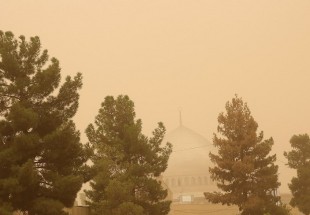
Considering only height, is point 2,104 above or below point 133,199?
above

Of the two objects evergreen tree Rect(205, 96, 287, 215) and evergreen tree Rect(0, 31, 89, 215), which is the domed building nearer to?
evergreen tree Rect(205, 96, 287, 215)

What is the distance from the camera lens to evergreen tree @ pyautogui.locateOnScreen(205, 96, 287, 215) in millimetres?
32312

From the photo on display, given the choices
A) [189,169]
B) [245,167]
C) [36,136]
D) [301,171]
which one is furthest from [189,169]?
[36,136]

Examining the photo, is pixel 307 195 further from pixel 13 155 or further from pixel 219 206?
pixel 219 206

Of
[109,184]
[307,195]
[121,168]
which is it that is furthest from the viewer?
[307,195]

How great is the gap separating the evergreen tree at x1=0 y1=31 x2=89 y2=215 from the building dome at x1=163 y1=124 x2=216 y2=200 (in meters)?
84.9

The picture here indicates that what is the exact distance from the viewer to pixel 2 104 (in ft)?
69.3

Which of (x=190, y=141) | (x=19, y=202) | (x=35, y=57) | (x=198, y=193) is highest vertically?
(x=190, y=141)

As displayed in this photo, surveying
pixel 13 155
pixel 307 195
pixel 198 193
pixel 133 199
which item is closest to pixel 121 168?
pixel 133 199

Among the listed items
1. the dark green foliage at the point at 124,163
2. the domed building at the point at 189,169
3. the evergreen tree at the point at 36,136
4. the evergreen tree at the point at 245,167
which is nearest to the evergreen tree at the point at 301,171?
the evergreen tree at the point at 245,167

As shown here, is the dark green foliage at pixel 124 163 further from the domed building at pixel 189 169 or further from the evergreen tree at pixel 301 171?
the domed building at pixel 189 169

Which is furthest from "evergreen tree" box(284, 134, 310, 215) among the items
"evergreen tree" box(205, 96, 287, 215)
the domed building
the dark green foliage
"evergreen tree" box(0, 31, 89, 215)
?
the domed building

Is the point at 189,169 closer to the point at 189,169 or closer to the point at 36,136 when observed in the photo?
the point at 189,169

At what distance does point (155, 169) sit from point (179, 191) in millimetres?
81165
